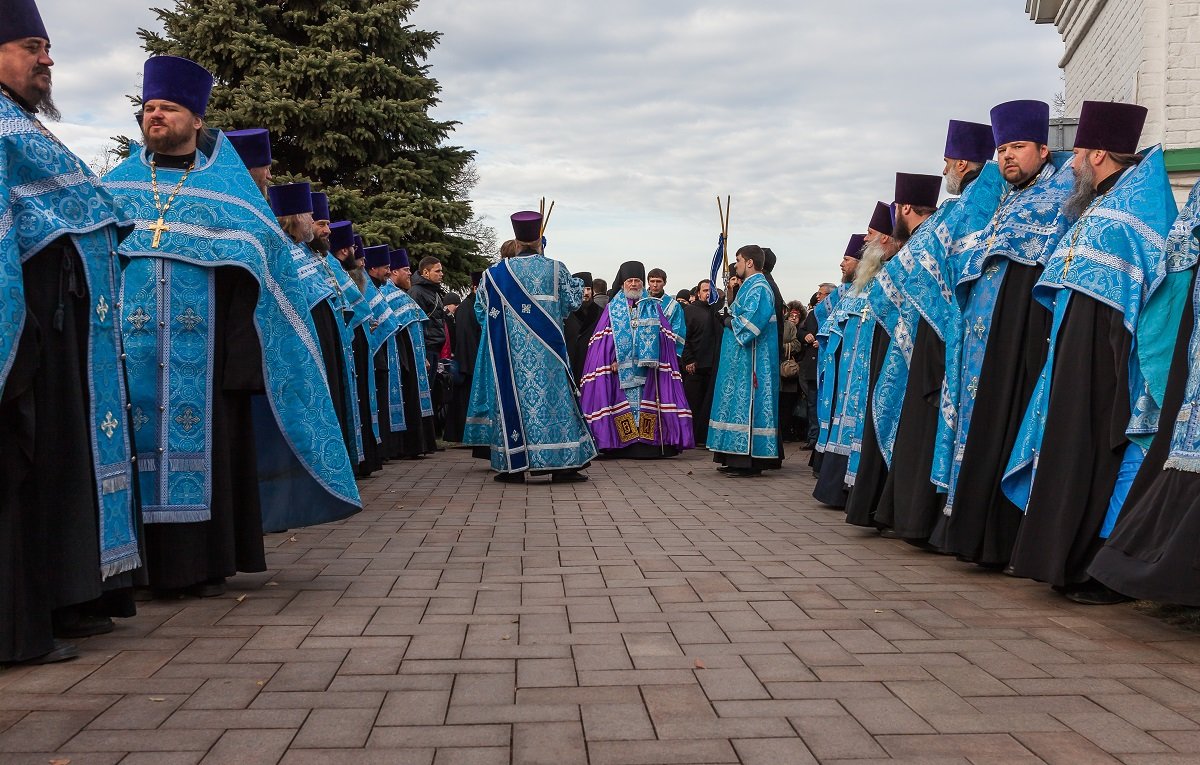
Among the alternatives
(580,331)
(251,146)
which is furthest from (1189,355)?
(580,331)

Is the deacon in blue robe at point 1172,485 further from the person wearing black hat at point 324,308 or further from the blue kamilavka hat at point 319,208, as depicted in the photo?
the blue kamilavka hat at point 319,208

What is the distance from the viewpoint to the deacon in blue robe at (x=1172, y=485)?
4633mm

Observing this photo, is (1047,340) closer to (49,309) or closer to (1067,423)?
(1067,423)

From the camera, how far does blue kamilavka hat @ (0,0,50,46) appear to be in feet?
14.6

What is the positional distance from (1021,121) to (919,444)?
1833 millimetres

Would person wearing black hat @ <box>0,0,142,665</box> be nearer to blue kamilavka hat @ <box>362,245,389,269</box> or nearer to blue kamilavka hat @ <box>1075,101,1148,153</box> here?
blue kamilavka hat @ <box>1075,101,1148,153</box>

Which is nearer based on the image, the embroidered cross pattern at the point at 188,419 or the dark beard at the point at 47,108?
the dark beard at the point at 47,108

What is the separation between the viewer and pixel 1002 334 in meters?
6.28

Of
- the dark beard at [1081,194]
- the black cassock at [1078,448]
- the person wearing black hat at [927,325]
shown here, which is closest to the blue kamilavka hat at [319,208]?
the person wearing black hat at [927,325]

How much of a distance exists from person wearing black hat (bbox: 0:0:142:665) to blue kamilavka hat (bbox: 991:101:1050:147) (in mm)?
4223

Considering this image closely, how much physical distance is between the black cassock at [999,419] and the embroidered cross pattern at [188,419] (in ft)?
12.0

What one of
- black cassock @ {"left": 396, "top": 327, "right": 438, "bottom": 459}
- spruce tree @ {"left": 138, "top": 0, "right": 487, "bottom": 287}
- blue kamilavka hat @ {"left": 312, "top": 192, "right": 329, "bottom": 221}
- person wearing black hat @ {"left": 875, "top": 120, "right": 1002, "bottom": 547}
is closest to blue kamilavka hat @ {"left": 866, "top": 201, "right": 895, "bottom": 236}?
person wearing black hat @ {"left": 875, "top": 120, "right": 1002, "bottom": 547}

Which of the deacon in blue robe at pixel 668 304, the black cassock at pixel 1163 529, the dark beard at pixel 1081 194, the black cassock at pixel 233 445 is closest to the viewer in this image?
the black cassock at pixel 1163 529

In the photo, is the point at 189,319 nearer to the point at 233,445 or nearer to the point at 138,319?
the point at 138,319
